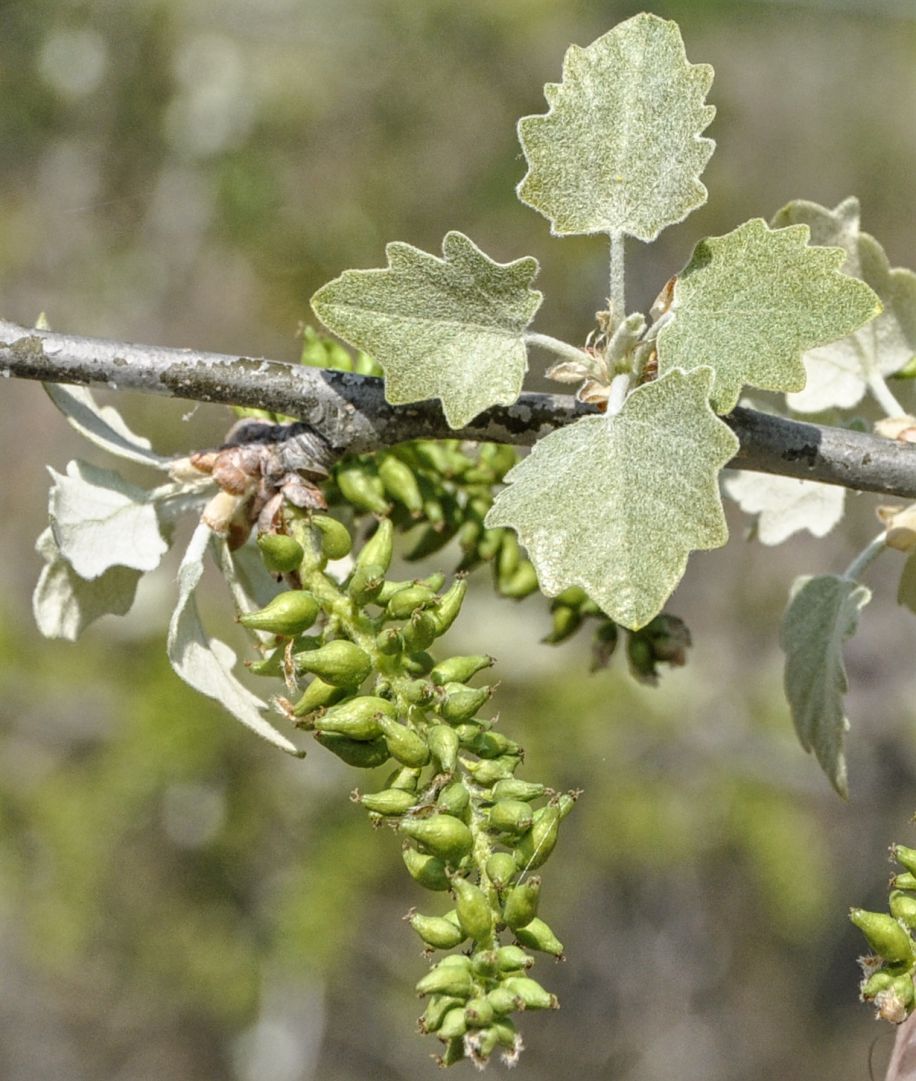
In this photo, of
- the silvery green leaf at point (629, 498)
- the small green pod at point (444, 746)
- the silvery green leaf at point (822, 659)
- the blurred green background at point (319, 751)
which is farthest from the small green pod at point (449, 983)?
the blurred green background at point (319, 751)

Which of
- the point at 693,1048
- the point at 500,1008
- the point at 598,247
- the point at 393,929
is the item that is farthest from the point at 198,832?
the point at 598,247

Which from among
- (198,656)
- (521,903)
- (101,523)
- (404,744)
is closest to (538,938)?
(521,903)

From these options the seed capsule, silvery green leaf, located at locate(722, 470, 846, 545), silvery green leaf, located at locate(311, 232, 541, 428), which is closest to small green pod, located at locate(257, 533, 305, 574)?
silvery green leaf, located at locate(311, 232, 541, 428)

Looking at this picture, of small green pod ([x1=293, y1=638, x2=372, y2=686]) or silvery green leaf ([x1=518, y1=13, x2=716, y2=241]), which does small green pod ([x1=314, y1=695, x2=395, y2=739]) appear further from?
silvery green leaf ([x1=518, y1=13, x2=716, y2=241])

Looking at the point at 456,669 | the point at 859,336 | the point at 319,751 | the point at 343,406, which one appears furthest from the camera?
the point at 319,751

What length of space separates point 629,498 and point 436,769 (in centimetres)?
20

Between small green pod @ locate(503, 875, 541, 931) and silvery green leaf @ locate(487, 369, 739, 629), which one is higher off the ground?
silvery green leaf @ locate(487, 369, 739, 629)

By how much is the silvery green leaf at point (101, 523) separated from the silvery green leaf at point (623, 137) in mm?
406

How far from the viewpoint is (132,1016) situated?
3299 millimetres

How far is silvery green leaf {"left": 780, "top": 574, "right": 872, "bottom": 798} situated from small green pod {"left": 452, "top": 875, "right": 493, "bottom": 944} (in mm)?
452

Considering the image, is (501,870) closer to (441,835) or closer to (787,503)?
(441,835)

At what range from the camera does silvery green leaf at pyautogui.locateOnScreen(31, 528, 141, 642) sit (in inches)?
38.7

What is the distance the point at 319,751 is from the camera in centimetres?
271

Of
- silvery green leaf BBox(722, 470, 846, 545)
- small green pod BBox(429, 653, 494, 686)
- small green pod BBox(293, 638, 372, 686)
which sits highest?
small green pod BBox(293, 638, 372, 686)
